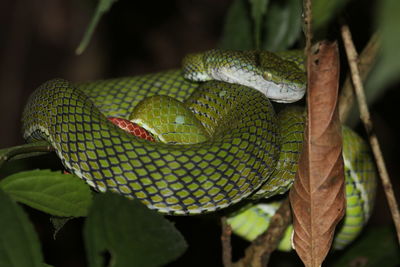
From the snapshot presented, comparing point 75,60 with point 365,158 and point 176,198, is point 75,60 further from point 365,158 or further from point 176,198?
point 176,198

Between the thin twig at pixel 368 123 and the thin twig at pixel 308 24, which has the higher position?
the thin twig at pixel 308 24

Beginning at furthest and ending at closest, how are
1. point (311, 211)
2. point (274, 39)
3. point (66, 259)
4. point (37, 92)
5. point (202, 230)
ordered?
point (66, 259) < point (202, 230) < point (274, 39) < point (37, 92) < point (311, 211)

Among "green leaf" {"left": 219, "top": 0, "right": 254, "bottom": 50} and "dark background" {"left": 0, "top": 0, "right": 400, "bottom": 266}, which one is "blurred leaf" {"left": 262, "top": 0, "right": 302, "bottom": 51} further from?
"dark background" {"left": 0, "top": 0, "right": 400, "bottom": 266}

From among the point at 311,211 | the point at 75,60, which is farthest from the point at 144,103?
the point at 75,60

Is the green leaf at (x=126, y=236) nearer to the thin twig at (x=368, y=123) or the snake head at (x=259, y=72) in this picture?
the thin twig at (x=368, y=123)

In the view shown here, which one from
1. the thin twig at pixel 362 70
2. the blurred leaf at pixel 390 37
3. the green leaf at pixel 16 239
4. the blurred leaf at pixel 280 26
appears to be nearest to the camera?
the blurred leaf at pixel 390 37

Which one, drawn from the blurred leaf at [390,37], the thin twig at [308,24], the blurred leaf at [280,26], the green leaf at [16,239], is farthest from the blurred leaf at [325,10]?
the blurred leaf at [280,26]

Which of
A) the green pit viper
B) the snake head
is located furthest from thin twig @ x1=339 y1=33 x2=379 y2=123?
the snake head
